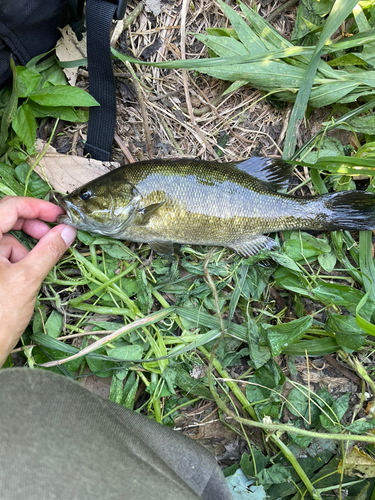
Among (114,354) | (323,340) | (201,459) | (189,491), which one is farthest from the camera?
(323,340)

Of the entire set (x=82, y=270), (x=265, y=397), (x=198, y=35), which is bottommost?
(x=265, y=397)

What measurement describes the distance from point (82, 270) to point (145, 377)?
3.17ft

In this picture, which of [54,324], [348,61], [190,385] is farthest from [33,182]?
[348,61]

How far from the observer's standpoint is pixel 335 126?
2838mm

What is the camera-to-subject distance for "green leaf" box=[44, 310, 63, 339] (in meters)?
2.69

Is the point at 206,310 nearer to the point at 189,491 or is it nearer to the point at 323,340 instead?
the point at 323,340

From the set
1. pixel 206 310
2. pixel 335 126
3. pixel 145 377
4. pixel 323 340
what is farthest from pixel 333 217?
pixel 145 377

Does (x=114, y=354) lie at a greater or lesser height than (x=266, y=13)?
lesser

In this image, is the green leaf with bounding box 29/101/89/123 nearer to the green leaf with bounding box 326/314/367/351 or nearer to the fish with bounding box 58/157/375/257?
the fish with bounding box 58/157/375/257

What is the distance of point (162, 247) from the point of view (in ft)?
8.71

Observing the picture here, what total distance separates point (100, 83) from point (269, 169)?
58.4 inches

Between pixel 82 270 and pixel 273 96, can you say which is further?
pixel 273 96

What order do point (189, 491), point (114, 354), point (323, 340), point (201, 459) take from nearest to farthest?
point (189, 491), point (201, 459), point (114, 354), point (323, 340)

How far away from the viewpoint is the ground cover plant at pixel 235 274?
2.66 metres
